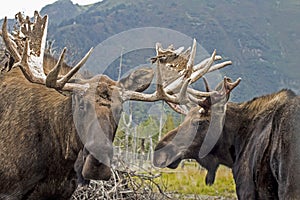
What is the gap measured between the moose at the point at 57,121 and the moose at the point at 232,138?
1.15 metres


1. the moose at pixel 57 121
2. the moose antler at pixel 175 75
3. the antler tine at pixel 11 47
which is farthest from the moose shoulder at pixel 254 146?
the antler tine at pixel 11 47

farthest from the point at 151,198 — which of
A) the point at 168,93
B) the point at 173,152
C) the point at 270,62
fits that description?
the point at 270,62

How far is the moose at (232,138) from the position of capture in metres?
6.99

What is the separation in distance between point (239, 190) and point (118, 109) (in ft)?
7.50

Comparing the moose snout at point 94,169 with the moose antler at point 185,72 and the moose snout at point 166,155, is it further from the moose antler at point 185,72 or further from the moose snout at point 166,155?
the moose snout at point 166,155

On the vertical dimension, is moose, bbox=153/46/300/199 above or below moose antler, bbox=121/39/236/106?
below

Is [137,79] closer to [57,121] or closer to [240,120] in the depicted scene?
[57,121]

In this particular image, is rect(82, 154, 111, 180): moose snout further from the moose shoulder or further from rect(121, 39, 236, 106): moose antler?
the moose shoulder

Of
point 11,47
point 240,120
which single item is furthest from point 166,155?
point 11,47

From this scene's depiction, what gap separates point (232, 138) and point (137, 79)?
93.5 inches

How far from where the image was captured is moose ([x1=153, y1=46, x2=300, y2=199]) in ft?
22.9

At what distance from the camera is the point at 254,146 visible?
24.8ft

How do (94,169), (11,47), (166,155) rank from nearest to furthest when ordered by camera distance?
(94,169) → (11,47) → (166,155)

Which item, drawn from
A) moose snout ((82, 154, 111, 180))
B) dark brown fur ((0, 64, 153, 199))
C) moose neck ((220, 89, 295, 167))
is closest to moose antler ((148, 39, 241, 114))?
moose neck ((220, 89, 295, 167))
